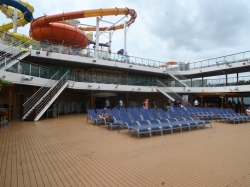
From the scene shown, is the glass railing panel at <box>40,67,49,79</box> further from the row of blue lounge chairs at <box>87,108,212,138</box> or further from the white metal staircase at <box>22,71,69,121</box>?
the row of blue lounge chairs at <box>87,108,212,138</box>

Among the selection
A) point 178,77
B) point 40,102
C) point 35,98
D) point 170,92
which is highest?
point 178,77

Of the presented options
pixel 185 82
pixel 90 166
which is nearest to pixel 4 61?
pixel 90 166

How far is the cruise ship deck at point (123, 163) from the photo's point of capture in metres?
3.46

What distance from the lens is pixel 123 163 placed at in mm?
4445

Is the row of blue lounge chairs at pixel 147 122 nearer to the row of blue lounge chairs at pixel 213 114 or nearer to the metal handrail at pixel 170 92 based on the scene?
the row of blue lounge chairs at pixel 213 114

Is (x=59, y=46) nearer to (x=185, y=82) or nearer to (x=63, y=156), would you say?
(x=63, y=156)

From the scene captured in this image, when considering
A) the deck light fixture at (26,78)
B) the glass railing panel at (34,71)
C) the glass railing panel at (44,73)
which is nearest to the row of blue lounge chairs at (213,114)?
the glass railing panel at (44,73)

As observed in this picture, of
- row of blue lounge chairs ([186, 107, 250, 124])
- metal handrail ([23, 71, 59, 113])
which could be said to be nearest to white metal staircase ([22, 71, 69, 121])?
metal handrail ([23, 71, 59, 113])

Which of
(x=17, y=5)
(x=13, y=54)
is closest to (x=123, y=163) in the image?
(x=13, y=54)

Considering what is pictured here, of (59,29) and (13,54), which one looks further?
(59,29)

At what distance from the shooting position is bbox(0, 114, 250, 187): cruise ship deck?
346 cm

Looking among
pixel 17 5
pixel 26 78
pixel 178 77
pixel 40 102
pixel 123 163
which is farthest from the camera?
pixel 178 77

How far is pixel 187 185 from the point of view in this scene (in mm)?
3291

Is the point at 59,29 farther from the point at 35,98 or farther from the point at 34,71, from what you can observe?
the point at 35,98
